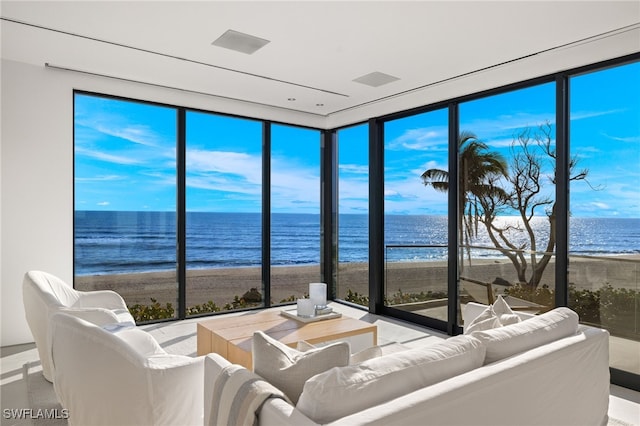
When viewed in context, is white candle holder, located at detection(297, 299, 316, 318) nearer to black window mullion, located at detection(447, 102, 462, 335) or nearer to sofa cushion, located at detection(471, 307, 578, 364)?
black window mullion, located at detection(447, 102, 462, 335)

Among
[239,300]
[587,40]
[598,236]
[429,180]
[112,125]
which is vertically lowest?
[239,300]

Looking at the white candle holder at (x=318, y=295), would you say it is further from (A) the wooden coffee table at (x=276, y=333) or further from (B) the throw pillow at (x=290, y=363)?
(B) the throw pillow at (x=290, y=363)

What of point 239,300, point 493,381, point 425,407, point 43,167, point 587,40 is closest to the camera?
point 425,407

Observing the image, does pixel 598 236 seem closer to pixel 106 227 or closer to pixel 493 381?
pixel 493 381

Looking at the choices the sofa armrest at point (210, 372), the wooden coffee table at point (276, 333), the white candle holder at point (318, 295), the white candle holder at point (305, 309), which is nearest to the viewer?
the sofa armrest at point (210, 372)

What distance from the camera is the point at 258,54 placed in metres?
3.83

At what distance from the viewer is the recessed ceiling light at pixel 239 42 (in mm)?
3434

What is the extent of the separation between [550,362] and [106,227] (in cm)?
444

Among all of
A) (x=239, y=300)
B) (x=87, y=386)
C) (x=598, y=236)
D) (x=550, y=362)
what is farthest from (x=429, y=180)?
(x=87, y=386)

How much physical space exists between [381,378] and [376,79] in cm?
360

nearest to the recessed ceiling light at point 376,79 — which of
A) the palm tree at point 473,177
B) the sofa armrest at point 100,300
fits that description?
the palm tree at point 473,177

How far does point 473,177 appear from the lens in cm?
459

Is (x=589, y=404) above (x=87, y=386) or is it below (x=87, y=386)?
below

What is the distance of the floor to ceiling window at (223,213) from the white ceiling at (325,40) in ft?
2.75
